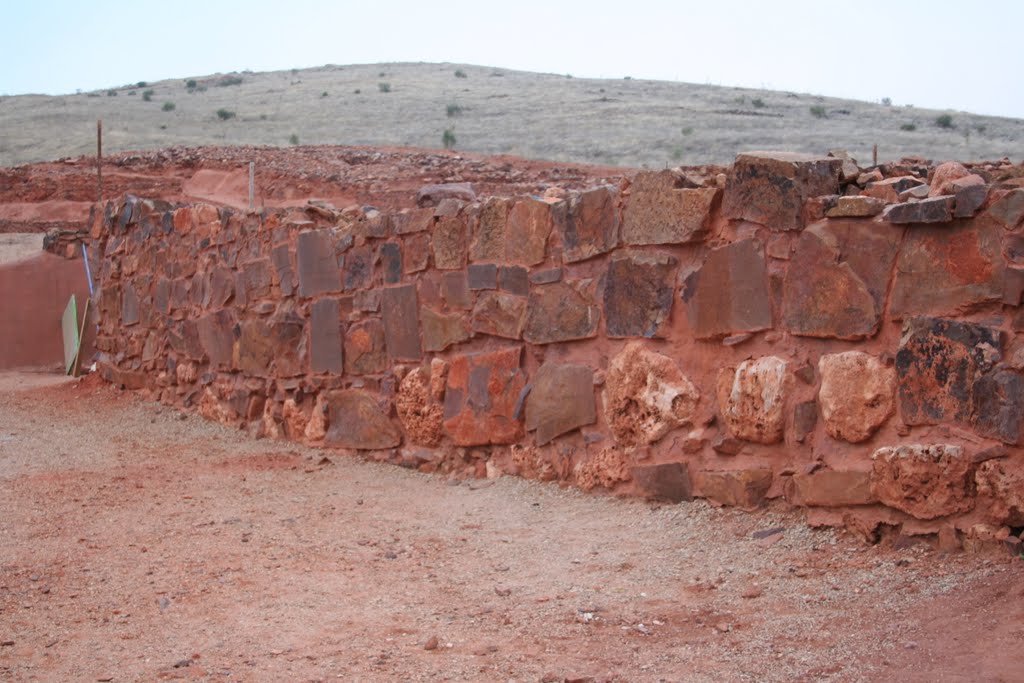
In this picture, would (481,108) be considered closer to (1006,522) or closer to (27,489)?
(27,489)

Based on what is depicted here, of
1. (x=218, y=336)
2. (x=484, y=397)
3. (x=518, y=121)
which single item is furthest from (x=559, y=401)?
(x=518, y=121)

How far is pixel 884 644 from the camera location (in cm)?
335

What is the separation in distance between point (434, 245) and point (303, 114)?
35.4 meters

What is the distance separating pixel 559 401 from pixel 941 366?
211cm

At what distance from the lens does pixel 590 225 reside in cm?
545

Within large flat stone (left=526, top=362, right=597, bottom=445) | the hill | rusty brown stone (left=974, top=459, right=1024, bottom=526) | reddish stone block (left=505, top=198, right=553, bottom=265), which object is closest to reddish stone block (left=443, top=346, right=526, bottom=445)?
large flat stone (left=526, top=362, right=597, bottom=445)

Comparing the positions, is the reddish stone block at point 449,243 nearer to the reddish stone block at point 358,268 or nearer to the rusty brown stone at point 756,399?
the reddish stone block at point 358,268

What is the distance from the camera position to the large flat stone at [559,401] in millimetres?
5477

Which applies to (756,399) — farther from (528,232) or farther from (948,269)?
(528,232)

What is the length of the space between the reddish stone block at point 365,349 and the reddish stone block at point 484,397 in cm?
68

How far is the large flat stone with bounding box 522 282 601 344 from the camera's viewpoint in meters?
5.48

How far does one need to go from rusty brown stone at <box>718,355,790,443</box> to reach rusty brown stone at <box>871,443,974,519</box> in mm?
485

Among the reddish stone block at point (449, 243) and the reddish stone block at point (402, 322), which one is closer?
the reddish stone block at point (449, 243)

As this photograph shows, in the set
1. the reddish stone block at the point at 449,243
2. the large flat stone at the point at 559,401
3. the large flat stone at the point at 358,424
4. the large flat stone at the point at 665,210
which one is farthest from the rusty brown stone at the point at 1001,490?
the large flat stone at the point at 358,424
